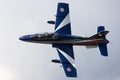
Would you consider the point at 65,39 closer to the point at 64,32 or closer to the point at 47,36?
the point at 64,32

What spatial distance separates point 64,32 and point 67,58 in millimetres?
5804

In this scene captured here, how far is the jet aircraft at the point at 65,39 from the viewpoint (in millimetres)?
139750

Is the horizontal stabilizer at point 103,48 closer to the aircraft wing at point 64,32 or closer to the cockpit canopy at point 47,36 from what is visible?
the aircraft wing at point 64,32

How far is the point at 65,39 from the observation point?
140 m

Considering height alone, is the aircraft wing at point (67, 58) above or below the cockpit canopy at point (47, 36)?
below

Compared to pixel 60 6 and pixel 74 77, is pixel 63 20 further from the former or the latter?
pixel 74 77

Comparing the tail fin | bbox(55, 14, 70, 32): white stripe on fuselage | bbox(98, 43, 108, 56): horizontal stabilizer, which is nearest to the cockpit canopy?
bbox(55, 14, 70, 32): white stripe on fuselage

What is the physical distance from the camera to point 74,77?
136500 millimetres

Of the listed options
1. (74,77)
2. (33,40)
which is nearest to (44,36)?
(33,40)

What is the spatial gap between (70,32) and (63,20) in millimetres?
3020

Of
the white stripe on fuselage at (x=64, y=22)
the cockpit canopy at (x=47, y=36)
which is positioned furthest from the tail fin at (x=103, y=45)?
the cockpit canopy at (x=47, y=36)

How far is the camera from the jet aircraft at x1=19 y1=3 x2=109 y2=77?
140m

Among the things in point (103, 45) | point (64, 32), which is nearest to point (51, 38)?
point (64, 32)

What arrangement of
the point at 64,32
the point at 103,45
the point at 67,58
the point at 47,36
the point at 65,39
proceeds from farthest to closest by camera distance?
the point at 103,45 < the point at 64,32 < the point at 65,39 < the point at 67,58 < the point at 47,36
